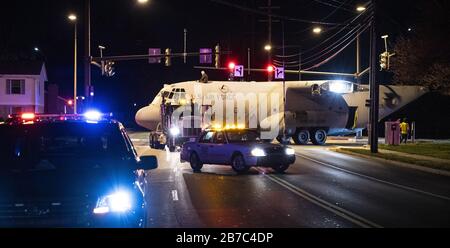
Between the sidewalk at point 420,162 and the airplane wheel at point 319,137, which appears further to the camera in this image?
the airplane wheel at point 319,137

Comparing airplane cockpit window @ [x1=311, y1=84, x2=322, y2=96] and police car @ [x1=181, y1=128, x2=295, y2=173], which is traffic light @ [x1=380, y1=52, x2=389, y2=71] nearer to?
airplane cockpit window @ [x1=311, y1=84, x2=322, y2=96]

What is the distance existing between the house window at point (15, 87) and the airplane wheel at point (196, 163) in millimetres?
48061

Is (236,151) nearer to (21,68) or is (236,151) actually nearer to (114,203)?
(114,203)

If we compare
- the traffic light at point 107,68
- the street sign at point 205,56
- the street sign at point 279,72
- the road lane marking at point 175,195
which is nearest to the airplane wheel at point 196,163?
the road lane marking at point 175,195

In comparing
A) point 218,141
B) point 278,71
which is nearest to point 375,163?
point 218,141

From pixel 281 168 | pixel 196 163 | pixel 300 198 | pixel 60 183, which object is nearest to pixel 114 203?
pixel 60 183

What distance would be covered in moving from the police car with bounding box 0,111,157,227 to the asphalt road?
302 centimetres

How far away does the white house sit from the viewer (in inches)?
2566

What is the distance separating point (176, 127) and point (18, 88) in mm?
37169

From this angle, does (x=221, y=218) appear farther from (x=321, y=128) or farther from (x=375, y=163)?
(x=321, y=128)

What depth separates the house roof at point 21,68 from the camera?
66.2 m

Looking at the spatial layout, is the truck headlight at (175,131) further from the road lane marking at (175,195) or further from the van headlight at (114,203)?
the van headlight at (114,203)

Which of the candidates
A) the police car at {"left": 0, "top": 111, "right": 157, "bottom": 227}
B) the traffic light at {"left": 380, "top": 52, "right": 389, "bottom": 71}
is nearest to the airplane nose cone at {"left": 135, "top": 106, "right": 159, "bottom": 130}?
the traffic light at {"left": 380, "top": 52, "right": 389, "bottom": 71}

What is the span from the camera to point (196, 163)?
22656mm
